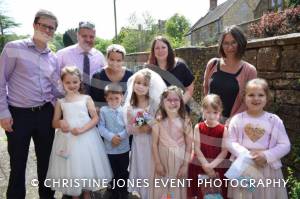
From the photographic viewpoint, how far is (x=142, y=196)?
142 inches

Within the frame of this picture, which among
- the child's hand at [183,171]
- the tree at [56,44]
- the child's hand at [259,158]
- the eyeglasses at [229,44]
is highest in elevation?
the tree at [56,44]

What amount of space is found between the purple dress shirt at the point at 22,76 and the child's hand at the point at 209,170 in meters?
1.74

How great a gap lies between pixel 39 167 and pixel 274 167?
2407 millimetres

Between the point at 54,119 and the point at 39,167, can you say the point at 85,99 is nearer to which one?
the point at 54,119

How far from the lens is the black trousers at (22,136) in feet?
11.1

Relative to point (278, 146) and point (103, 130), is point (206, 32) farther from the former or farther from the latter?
point (278, 146)

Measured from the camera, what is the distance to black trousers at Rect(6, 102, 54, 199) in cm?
339

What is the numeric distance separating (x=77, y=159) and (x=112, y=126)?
1.70 ft

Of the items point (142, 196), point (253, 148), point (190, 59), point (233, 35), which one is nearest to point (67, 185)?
point (142, 196)

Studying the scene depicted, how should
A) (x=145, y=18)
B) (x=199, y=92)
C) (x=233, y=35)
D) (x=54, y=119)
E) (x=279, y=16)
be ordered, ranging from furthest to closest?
(x=145, y=18) < (x=279, y=16) < (x=199, y=92) < (x=54, y=119) < (x=233, y=35)

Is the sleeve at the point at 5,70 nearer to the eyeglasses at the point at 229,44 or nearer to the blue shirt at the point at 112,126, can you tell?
the blue shirt at the point at 112,126

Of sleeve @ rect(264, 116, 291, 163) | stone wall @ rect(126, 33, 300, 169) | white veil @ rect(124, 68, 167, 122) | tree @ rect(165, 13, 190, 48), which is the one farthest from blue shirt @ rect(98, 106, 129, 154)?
tree @ rect(165, 13, 190, 48)

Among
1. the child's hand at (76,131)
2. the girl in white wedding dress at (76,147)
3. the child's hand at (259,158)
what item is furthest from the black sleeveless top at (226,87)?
the child's hand at (76,131)

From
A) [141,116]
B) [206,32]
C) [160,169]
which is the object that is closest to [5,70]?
[141,116]
